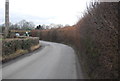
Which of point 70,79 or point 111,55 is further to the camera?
point 70,79

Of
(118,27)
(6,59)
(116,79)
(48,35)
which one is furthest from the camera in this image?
(48,35)

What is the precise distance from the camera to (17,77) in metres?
9.43

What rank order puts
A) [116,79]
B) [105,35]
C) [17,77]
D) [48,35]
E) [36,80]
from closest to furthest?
[116,79], [105,35], [36,80], [17,77], [48,35]

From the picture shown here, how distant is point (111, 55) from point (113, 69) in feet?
1.19

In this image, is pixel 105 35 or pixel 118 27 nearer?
pixel 118 27

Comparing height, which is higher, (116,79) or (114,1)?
(114,1)

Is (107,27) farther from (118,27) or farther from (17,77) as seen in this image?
(17,77)

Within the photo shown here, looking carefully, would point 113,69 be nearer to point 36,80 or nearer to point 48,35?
point 36,80

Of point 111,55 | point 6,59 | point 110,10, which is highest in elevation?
point 110,10

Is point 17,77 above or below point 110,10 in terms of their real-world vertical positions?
below

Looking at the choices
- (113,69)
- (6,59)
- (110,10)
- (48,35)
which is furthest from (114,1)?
(48,35)

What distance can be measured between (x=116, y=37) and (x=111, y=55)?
585 millimetres

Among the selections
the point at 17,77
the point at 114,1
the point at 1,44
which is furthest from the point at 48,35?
the point at 114,1

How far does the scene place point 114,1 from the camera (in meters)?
5.43
